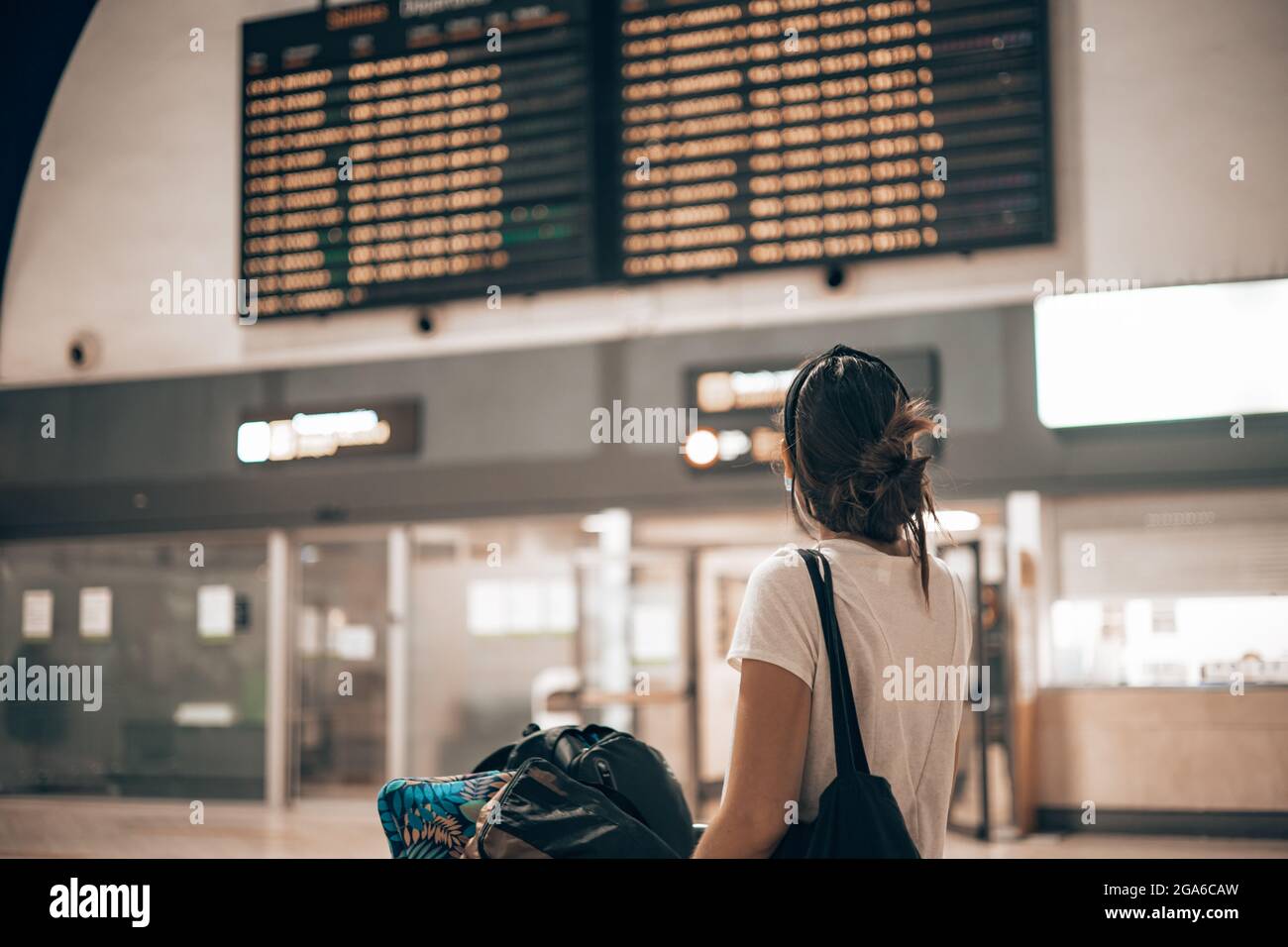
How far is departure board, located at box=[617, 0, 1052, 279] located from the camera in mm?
7148

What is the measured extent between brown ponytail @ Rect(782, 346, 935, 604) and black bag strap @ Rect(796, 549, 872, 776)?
14 cm

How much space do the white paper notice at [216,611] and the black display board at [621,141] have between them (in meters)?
2.27

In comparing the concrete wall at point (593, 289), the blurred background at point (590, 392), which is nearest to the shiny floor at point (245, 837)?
the blurred background at point (590, 392)

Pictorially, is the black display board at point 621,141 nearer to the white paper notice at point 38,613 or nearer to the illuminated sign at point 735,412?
the illuminated sign at point 735,412

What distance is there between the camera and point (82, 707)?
384 inches

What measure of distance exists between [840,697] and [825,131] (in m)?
6.38

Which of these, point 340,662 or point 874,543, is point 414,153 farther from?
point 874,543

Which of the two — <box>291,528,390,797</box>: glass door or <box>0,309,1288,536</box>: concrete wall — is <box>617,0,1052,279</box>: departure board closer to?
<box>0,309,1288,536</box>: concrete wall

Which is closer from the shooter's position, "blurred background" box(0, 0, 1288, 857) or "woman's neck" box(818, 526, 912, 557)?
"woman's neck" box(818, 526, 912, 557)

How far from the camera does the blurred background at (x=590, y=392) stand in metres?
7.31

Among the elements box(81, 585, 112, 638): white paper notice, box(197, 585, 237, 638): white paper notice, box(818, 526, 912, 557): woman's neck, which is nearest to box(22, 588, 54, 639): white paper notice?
box(81, 585, 112, 638): white paper notice

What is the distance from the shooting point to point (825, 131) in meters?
7.38

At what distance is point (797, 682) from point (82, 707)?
9582mm
